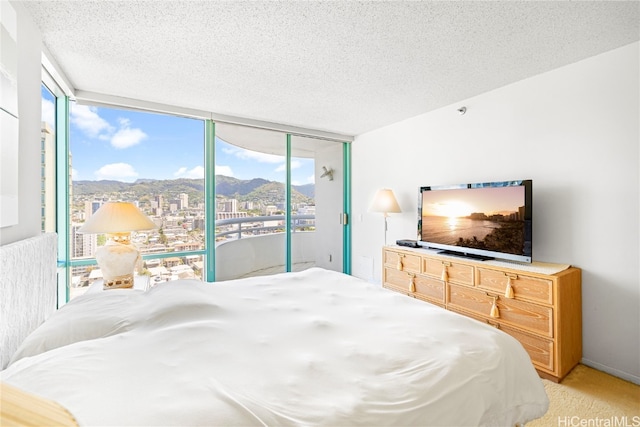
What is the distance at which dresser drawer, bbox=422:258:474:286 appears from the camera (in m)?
2.87

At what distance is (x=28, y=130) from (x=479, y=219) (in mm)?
3531

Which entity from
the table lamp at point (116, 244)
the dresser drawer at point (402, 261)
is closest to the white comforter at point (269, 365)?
the table lamp at point (116, 244)

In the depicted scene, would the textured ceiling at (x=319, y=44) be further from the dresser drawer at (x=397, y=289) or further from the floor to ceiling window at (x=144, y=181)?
the dresser drawer at (x=397, y=289)

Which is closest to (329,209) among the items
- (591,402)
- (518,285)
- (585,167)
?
(518,285)

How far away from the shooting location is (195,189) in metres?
3.88

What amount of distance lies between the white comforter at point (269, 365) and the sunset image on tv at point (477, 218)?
1.48m

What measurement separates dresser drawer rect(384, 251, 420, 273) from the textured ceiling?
1767 mm

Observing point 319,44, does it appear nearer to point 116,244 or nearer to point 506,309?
point 116,244

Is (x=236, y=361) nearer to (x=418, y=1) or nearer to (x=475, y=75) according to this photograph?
(x=418, y=1)

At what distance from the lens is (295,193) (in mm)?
4730

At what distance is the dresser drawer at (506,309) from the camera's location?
2309mm

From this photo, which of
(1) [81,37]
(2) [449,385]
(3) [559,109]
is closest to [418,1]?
(3) [559,109]

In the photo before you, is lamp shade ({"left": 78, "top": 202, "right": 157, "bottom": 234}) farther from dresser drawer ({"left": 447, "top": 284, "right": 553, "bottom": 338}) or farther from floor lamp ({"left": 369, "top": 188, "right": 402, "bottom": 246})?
dresser drawer ({"left": 447, "top": 284, "right": 553, "bottom": 338})

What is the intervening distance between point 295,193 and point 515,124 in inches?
116
